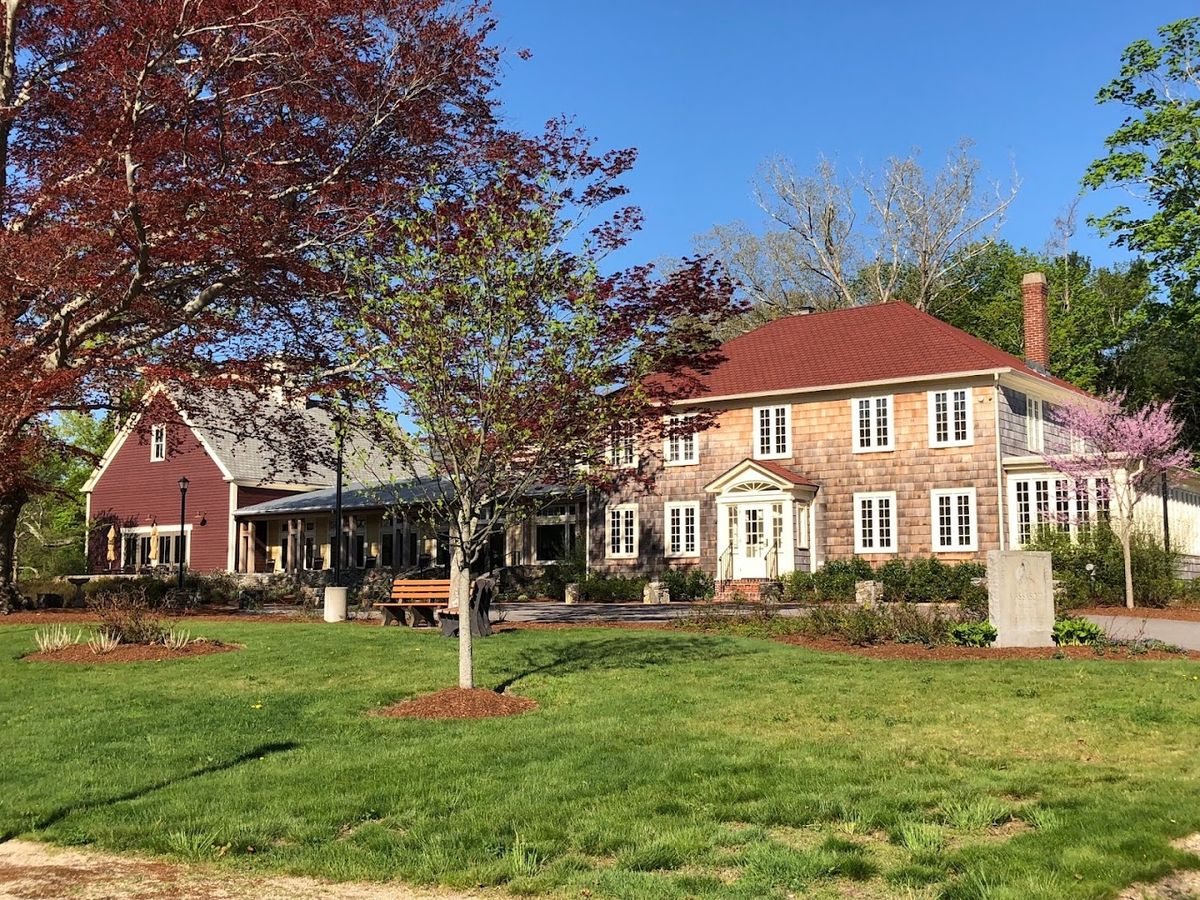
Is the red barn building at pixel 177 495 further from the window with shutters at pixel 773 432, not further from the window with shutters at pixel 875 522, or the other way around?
the window with shutters at pixel 875 522

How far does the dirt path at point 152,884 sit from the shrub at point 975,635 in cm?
1140

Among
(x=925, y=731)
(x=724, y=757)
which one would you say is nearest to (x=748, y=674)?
(x=925, y=731)

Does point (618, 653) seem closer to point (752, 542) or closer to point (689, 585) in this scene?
point (689, 585)

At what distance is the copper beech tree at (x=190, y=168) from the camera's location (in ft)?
57.6

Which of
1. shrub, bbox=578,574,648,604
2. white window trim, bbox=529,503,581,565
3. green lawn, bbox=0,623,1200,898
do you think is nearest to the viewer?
green lawn, bbox=0,623,1200,898

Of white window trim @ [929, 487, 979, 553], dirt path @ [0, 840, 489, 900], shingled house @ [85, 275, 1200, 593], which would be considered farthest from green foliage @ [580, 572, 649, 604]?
dirt path @ [0, 840, 489, 900]

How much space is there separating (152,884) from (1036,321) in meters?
35.1

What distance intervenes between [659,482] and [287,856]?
28297 mm

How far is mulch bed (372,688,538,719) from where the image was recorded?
33.8 ft

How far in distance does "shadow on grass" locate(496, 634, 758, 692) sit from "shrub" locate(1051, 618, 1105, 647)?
13.8ft

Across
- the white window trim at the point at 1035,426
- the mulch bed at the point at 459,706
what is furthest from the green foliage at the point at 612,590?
the mulch bed at the point at 459,706

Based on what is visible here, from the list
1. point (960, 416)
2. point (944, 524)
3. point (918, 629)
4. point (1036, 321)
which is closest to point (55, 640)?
point (918, 629)

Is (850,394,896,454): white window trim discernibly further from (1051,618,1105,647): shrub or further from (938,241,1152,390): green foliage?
(938,241,1152,390): green foliage

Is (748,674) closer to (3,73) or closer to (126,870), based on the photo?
(126,870)
